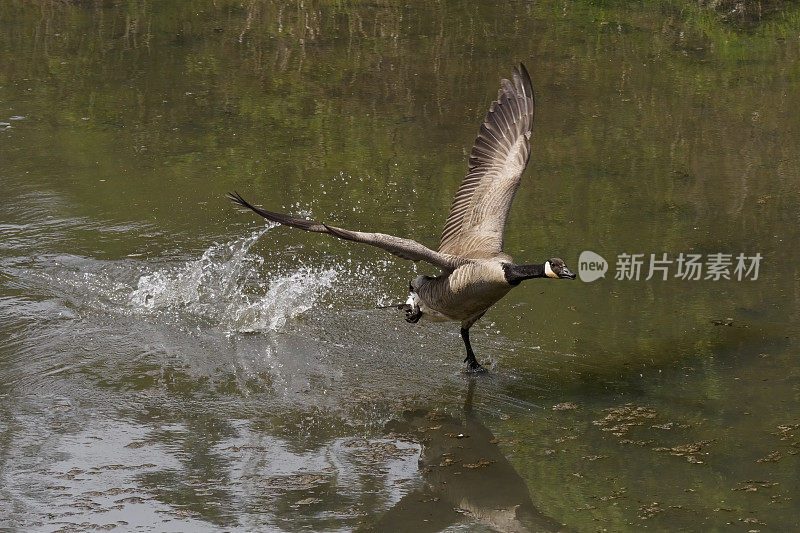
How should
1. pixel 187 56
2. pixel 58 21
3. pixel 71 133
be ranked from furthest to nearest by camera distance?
1. pixel 58 21
2. pixel 187 56
3. pixel 71 133

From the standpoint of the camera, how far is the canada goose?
5.62m

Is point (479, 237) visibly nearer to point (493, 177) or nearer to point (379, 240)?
point (493, 177)

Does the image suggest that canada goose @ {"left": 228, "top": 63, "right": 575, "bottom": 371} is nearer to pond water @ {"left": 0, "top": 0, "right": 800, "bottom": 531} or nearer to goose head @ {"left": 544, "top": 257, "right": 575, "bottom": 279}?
goose head @ {"left": 544, "top": 257, "right": 575, "bottom": 279}

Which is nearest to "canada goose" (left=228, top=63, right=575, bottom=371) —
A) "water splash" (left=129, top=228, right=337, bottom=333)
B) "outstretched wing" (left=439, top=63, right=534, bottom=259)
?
"outstretched wing" (left=439, top=63, right=534, bottom=259)

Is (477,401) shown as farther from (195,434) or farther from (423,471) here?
(195,434)

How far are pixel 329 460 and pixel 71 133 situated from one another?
5537mm

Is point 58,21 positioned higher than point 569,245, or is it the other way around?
point 58,21

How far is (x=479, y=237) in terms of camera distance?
649cm

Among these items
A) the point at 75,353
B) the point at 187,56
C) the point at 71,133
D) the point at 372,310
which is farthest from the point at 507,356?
the point at 187,56

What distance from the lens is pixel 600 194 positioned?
8.66 m

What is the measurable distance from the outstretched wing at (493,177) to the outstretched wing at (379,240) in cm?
29

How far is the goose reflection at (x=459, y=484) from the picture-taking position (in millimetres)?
4781

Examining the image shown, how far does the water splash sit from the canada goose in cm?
91

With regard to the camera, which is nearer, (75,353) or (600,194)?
(75,353)
